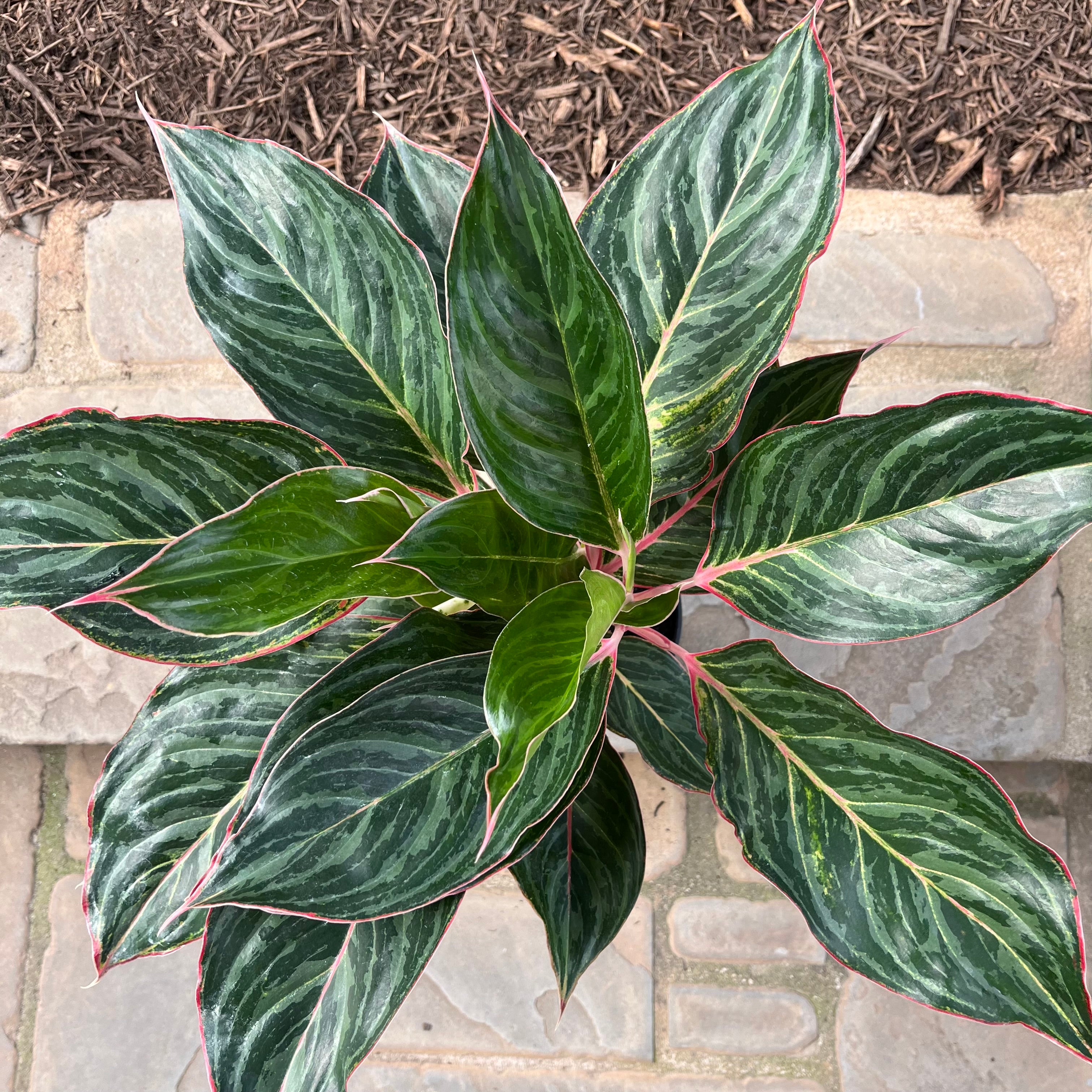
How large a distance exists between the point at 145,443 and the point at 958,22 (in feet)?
3.92

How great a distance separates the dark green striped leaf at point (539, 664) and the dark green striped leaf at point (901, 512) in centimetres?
11

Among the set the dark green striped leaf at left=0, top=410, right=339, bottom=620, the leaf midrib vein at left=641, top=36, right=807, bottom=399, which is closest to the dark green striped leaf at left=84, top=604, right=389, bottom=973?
the dark green striped leaf at left=0, top=410, right=339, bottom=620

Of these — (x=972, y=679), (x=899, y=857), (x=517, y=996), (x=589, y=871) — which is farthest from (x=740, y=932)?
(x=899, y=857)

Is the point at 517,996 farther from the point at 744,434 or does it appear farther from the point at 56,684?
the point at 744,434

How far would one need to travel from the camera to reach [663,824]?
1287mm

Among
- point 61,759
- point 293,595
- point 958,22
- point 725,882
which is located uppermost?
point 958,22

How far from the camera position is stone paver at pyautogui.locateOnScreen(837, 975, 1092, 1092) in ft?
4.07

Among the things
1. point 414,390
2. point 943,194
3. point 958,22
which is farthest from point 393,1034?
point 958,22

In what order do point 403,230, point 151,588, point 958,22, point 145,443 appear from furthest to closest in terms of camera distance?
point 958,22 < point 403,230 < point 145,443 < point 151,588

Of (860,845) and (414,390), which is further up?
(414,390)

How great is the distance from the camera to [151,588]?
1.63ft

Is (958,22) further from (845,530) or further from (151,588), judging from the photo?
(151,588)

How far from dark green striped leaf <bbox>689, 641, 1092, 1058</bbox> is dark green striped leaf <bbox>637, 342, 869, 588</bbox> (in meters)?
0.11

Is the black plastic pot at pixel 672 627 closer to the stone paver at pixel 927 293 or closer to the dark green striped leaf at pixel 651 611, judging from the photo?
the dark green striped leaf at pixel 651 611
